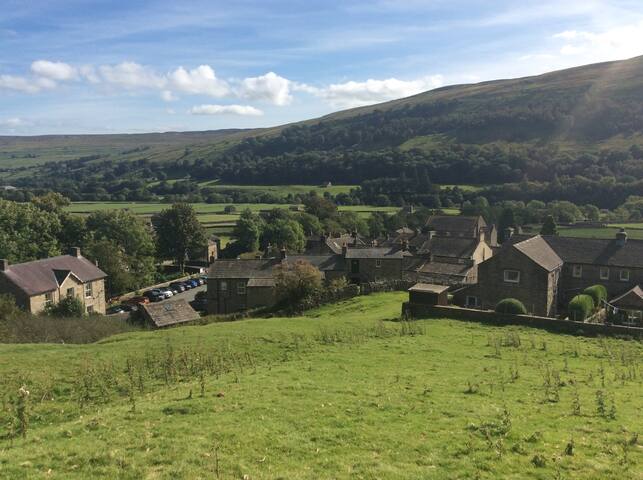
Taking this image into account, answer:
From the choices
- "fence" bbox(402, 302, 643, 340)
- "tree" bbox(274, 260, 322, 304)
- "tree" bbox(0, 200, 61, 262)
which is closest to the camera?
"fence" bbox(402, 302, 643, 340)

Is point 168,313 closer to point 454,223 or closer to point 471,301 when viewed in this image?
point 471,301

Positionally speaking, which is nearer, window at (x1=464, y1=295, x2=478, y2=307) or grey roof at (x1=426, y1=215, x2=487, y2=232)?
window at (x1=464, y1=295, x2=478, y2=307)

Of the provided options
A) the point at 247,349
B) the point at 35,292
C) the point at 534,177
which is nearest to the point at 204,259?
the point at 35,292

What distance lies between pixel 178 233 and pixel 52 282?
36.1 metres

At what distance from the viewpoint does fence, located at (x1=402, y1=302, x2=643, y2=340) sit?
32.7 m

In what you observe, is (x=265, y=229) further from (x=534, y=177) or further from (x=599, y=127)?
(x=599, y=127)

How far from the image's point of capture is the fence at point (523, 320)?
32719 mm

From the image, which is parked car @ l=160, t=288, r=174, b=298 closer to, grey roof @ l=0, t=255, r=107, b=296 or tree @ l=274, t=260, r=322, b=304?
grey roof @ l=0, t=255, r=107, b=296

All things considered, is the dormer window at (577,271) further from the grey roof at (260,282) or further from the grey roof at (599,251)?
the grey roof at (260,282)

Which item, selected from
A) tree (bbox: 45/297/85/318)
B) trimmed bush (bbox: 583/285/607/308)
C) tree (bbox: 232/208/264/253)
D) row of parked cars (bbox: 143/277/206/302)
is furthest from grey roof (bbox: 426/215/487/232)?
tree (bbox: 45/297/85/318)

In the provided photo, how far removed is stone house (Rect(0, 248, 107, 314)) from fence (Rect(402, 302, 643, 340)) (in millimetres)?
33980

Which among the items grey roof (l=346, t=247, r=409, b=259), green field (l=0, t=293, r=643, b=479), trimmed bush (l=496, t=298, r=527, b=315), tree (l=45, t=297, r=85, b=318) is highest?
green field (l=0, t=293, r=643, b=479)

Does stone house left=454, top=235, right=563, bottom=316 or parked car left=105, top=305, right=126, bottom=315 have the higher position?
stone house left=454, top=235, right=563, bottom=316

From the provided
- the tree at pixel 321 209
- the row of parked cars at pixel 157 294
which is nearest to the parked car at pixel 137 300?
the row of parked cars at pixel 157 294
